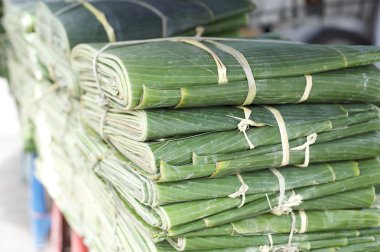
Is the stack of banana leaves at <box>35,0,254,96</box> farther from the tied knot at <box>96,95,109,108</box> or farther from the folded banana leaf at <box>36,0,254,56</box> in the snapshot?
the tied knot at <box>96,95,109,108</box>

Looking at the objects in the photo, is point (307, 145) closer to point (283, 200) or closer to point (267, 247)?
point (283, 200)

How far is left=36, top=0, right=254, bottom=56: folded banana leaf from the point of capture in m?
2.54

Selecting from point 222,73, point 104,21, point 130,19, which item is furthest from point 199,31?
point 222,73

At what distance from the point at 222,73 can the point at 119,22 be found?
3.23 feet

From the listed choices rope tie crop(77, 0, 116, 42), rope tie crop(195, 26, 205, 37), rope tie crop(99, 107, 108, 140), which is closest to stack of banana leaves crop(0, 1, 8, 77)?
rope tie crop(77, 0, 116, 42)

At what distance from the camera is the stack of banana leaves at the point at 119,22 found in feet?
8.33

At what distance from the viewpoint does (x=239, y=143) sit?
1.77m

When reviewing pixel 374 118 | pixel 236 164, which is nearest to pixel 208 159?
pixel 236 164

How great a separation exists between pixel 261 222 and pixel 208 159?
1.13 ft

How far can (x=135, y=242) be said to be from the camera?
192 centimetres

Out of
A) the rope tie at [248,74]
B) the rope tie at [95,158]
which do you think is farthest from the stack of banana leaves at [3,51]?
the rope tie at [248,74]

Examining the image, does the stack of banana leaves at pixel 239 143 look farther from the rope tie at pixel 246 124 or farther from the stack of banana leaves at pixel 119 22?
the stack of banana leaves at pixel 119 22

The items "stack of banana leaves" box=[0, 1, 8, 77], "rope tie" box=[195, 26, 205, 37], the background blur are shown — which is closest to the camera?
"rope tie" box=[195, 26, 205, 37]

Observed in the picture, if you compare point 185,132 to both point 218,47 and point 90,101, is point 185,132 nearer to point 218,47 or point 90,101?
point 218,47
